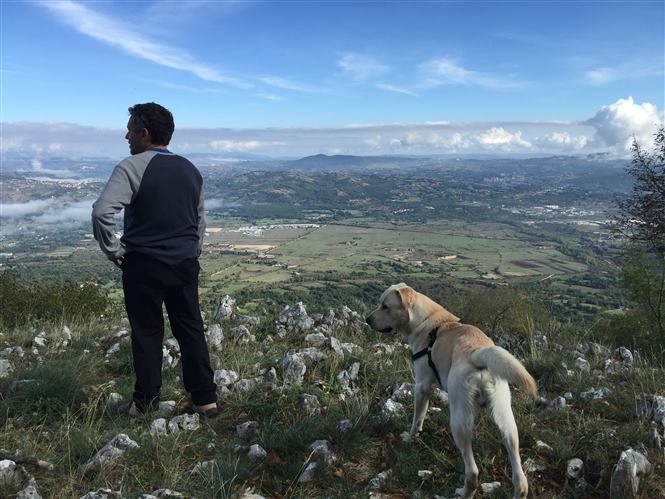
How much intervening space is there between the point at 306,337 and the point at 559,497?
4108 millimetres

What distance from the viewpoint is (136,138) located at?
161 inches

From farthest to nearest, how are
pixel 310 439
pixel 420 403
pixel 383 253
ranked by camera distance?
pixel 383 253 → pixel 420 403 → pixel 310 439

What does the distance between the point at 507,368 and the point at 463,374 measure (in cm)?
32

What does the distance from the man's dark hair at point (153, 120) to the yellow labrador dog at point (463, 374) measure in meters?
2.65

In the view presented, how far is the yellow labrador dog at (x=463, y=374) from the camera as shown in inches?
117

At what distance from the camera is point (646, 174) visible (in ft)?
31.9

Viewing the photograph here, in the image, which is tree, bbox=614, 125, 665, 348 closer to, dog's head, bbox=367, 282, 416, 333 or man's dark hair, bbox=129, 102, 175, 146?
dog's head, bbox=367, 282, 416, 333

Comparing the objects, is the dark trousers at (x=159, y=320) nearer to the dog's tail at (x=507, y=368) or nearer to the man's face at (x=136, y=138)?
the man's face at (x=136, y=138)

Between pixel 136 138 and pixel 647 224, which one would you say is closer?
pixel 136 138

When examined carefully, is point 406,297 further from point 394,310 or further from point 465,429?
point 465,429

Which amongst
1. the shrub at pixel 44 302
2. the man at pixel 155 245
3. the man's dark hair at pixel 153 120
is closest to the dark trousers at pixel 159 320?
the man at pixel 155 245

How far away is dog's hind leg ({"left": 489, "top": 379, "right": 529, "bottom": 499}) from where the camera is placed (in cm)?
288

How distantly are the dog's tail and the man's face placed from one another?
3.37 metres

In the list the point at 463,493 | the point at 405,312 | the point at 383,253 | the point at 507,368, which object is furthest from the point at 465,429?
the point at 383,253
